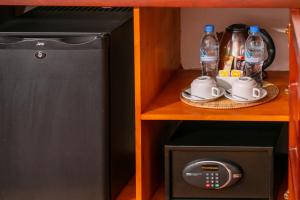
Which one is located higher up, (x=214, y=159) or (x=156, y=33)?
(x=156, y=33)

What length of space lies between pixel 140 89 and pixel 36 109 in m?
0.28

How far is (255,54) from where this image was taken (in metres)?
2.42

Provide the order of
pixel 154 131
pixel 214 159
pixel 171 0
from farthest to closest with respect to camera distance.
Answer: pixel 154 131 → pixel 214 159 → pixel 171 0

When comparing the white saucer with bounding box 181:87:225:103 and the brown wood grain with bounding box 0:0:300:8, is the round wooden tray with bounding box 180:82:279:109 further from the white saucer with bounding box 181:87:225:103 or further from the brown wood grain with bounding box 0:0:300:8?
the brown wood grain with bounding box 0:0:300:8

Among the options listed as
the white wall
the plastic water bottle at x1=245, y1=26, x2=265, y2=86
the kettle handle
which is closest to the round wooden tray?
the plastic water bottle at x1=245, y1=26, x2=265, y2=86

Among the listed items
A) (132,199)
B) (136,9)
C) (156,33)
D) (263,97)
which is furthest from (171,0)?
(132,199)

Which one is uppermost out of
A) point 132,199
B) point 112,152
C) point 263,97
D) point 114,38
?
point 114,38

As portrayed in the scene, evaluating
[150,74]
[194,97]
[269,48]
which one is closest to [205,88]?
[194,97]

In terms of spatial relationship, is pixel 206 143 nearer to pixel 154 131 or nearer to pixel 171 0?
pixel 154 131

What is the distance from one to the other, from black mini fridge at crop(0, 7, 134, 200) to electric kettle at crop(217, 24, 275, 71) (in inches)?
13.4

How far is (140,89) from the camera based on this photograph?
2.16 m

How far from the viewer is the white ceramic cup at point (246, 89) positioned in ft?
7.30

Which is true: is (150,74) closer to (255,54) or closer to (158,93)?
(158,93)

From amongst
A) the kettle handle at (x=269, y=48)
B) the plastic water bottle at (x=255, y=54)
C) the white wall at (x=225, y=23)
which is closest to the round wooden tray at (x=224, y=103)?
the plastic water bottle at (x=255, y=54)
